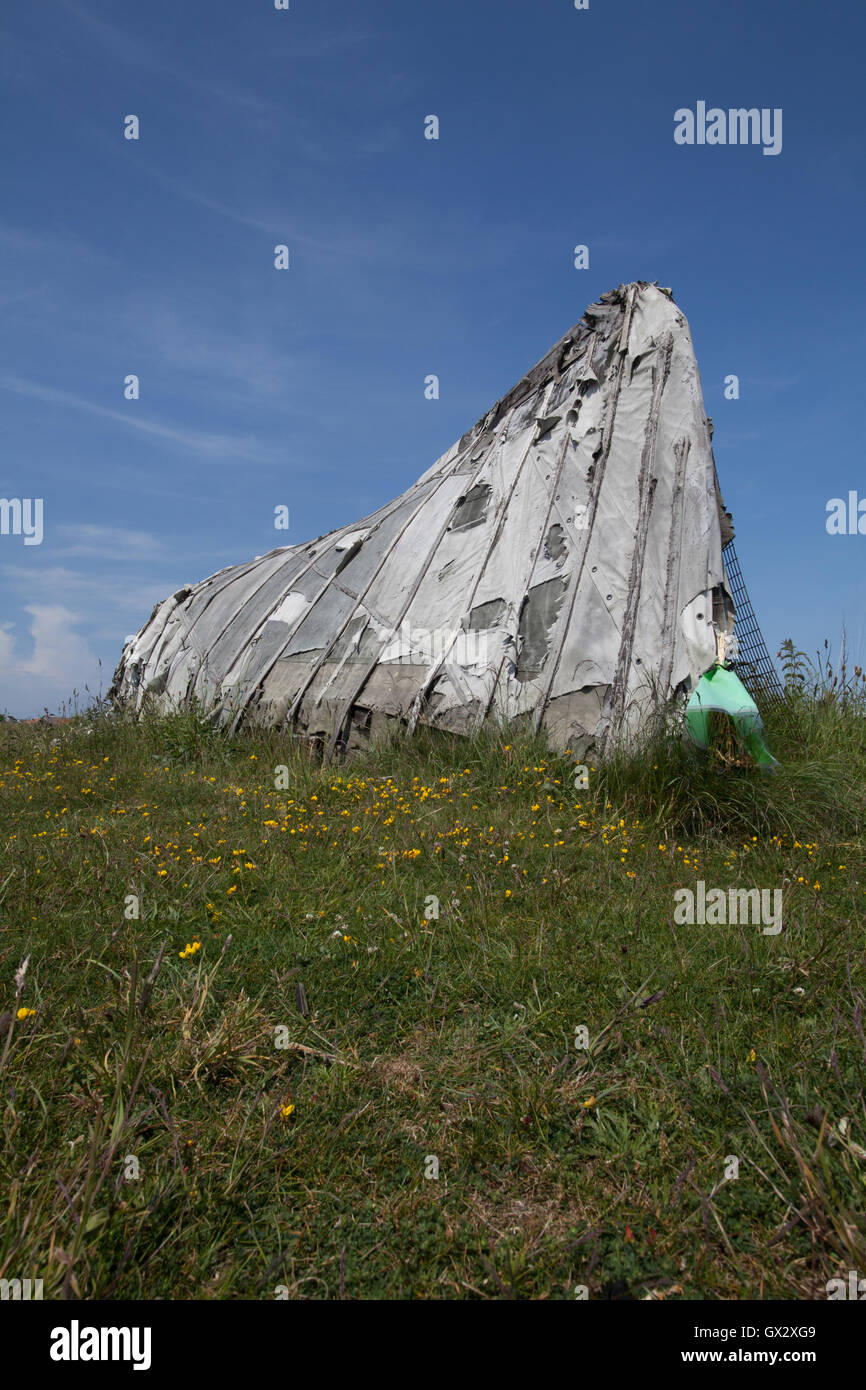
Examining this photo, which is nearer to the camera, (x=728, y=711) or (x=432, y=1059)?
(x=432, y=1059)

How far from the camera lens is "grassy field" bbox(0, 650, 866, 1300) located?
2.01m

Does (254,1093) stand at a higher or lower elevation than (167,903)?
lower

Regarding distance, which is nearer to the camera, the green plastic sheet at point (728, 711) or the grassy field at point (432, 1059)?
the grassy field at point (432, 1059)

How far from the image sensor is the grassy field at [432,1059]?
2.01 metres

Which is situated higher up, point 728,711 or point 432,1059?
point 728,711

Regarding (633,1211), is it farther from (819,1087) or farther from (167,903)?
(167,903)

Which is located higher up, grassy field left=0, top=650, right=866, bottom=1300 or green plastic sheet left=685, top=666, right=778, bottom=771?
green plastic sheet left=685, top=666, right=778, bottom=771

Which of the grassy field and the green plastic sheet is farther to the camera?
the green plastic sheet

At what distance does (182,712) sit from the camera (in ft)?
29.9

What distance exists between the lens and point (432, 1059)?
2771mm

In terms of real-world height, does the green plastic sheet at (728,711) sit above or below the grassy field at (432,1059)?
above
